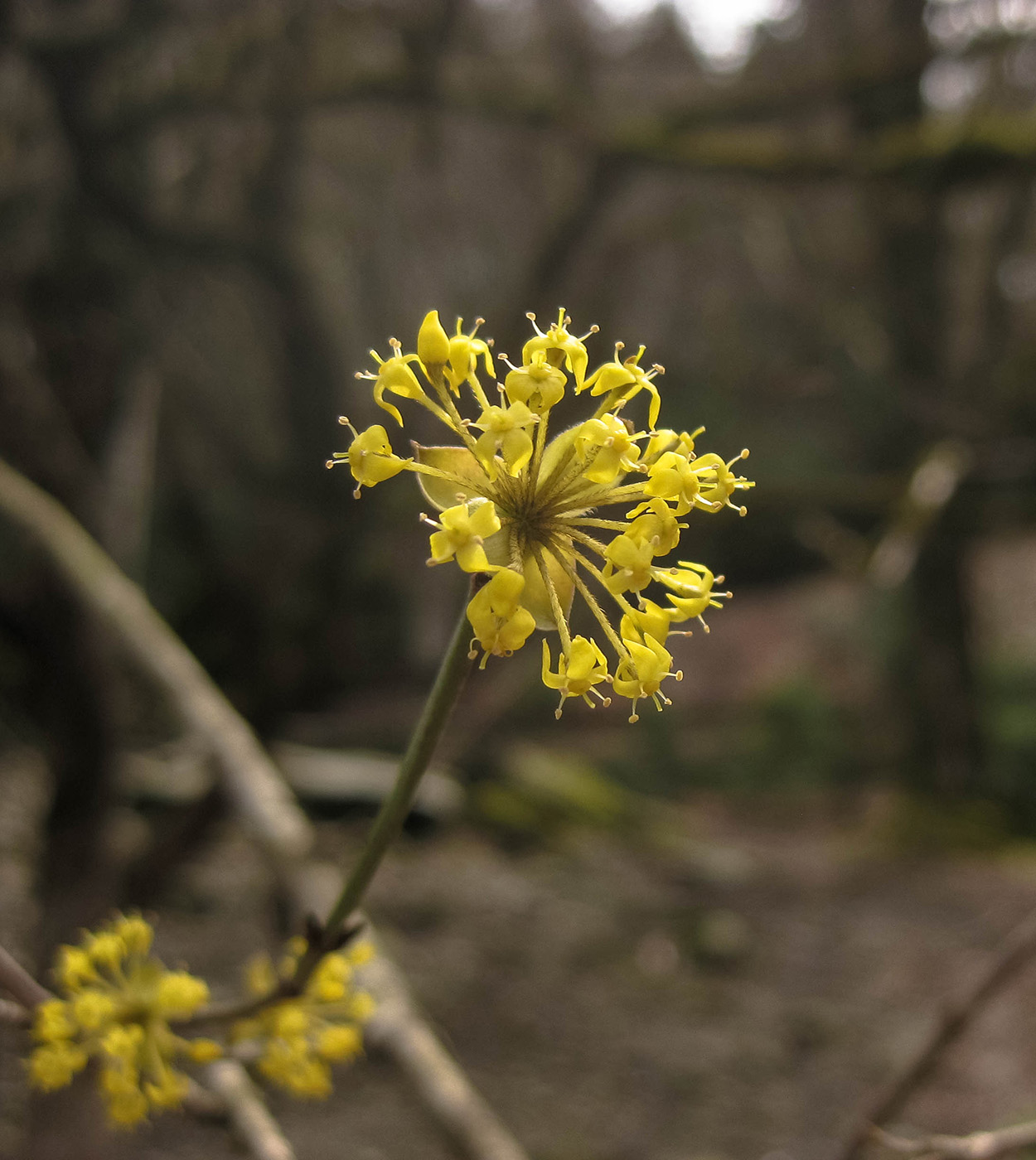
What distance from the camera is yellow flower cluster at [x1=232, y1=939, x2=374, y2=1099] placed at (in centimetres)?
95

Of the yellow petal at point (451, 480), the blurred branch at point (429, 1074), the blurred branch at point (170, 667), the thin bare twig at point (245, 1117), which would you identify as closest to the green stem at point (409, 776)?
the yellow petal at point (451, 480)

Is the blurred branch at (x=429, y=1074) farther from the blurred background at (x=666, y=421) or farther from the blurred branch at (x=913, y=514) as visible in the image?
the blurred branch at (x=913, y=514)

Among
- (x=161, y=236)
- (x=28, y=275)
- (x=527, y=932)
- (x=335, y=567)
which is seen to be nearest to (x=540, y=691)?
(x=335, y=567)

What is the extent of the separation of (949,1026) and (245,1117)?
103 cm

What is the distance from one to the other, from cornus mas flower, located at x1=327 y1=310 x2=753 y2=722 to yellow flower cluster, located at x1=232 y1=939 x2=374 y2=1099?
425mm

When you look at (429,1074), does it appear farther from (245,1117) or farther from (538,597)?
(538,597)

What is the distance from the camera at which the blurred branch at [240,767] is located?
1.53 meters

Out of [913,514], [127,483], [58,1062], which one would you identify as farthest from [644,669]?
[913,514]

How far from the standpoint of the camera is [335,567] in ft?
22.2

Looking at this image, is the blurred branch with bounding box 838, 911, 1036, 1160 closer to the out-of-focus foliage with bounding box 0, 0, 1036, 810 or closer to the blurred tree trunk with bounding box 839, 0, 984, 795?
the out-of-focus foliage with bounding box 0, 0, 1036, 810

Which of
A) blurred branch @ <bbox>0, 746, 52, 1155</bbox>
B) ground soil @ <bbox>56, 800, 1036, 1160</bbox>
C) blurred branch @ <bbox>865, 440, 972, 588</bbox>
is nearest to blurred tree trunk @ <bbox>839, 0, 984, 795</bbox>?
ground soil @ <bbox>56, 800, 1036, 1160</bbox>

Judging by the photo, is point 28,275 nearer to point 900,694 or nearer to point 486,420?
point 486,420

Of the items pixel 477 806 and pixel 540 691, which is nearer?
pixel 477 806

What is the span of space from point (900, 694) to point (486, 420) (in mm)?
7580
